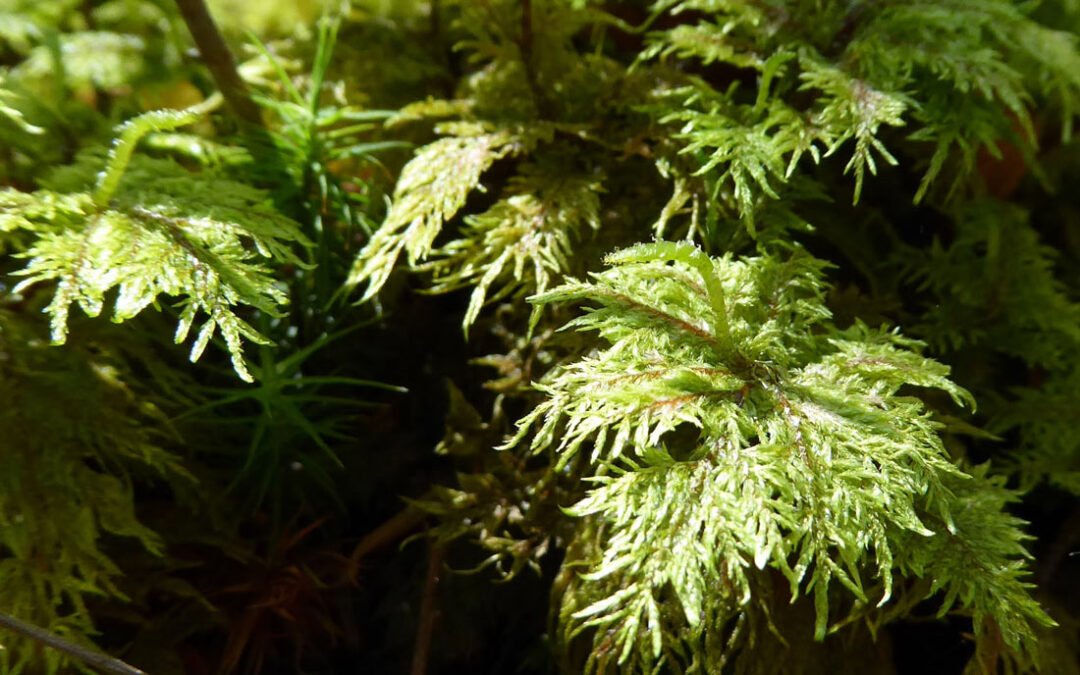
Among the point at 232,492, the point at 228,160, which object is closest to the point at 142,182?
the point at 228,160

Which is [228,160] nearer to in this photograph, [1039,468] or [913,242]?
[913,242]

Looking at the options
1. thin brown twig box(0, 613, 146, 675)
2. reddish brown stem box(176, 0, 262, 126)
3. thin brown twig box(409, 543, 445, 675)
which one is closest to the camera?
thin brown twig box(0, 613, 146, 675)

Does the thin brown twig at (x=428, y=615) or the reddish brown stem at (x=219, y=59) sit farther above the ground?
the reddish brown stem at (x=219, y=59)

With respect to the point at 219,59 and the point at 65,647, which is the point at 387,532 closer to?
the point at 65,647

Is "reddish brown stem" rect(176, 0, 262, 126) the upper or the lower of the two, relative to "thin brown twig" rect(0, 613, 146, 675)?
upper

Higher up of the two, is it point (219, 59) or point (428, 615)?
point (219, 59)

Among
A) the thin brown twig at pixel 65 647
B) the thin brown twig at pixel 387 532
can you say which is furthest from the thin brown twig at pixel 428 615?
the thin brown twig at pixel 65 647

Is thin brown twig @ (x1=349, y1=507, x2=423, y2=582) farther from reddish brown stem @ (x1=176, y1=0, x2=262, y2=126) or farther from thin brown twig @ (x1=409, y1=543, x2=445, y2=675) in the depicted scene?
reddish brown stem @ (x1=176, y1=0, x2=262, y2=126)

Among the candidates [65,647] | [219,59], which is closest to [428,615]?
[65,647]

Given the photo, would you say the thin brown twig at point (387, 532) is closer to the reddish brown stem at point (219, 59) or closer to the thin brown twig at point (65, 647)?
the thin brown twig at point (65, 647)

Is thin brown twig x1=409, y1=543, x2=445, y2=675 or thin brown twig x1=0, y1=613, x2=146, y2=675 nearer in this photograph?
thin brown twig x1=0, y1=613, x2=146, y2=675

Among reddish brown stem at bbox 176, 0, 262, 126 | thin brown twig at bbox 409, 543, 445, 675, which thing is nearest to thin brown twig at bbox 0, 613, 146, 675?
thin brown twig at bbox 409, 543, 445, 675
